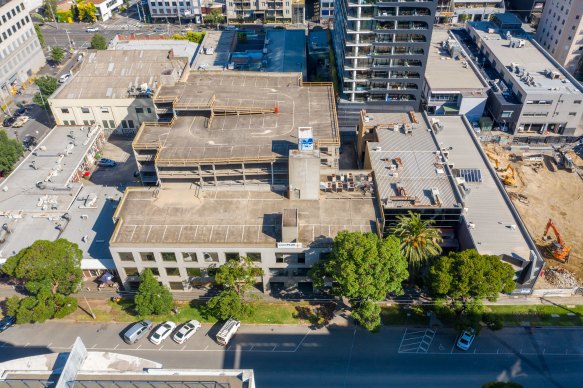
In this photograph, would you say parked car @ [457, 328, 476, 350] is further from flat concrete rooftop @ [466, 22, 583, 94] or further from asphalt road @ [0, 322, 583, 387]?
flat concrete rooftop @ [466, 22, 583, 94]

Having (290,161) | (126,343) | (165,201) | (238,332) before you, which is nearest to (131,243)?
(165,201)

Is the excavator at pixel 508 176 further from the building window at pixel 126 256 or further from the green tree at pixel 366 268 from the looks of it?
the building window at pixel 126 256

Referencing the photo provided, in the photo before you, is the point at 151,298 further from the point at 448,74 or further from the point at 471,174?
the point at 448,74

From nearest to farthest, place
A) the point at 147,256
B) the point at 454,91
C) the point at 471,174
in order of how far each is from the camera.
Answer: the point at 147,256, the point at 471,174, the point at 454,91

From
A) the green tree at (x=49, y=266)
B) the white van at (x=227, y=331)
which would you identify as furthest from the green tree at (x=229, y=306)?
the green tree at (x=49, y=266)

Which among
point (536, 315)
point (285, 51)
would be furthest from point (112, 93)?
point (536, 315)

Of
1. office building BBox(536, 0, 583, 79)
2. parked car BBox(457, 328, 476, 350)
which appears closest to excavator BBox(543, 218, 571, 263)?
parked car BBox(457, 328, 476, 350)

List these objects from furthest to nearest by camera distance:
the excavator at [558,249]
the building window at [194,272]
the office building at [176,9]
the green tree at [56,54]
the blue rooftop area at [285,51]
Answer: the office building at [176,9], the green tree at [56,54], the blue rooftop area at [285,51], the excavator at [558,249], the building window at [194,272]
